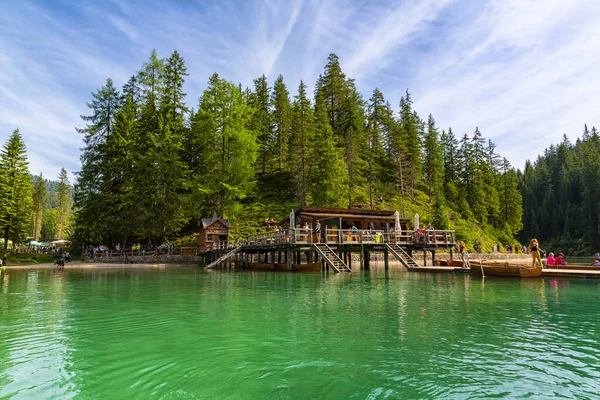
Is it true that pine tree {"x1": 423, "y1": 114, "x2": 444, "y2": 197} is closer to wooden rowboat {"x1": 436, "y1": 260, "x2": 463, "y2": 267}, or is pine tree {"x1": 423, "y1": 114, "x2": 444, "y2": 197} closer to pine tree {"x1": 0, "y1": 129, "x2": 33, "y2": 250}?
wooden rowboat {"x1": 436, "y1": 260, "x2": 463, "y2": 267}

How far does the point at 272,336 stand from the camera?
9.06 m

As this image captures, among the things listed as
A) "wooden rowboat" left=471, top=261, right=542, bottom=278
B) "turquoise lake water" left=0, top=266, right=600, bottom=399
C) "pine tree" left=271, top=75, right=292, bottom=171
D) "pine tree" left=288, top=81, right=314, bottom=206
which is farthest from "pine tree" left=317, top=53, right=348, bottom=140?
"turquoise lake water" left=0, top=266, right=600, bottom=399

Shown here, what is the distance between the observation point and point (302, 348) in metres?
7.97

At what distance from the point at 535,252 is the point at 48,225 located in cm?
14001

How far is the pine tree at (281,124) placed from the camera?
71.7 metres

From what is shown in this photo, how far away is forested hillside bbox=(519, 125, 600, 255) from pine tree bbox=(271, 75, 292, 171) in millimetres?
77786

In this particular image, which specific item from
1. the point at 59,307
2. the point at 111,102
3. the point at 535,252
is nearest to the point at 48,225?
the point at 111,102

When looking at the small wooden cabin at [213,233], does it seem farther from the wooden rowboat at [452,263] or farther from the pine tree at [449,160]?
the pine tree at [449,160]

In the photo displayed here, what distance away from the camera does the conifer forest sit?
48781 mm

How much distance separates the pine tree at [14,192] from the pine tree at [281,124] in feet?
132

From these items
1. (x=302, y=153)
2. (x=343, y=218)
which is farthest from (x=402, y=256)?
(x=302, y=153)

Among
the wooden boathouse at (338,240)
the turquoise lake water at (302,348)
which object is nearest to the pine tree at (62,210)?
the wooden boathouse at (338,240)

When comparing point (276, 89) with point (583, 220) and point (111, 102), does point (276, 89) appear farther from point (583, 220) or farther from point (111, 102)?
point (583, 220)

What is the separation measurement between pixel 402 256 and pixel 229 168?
2659cm
